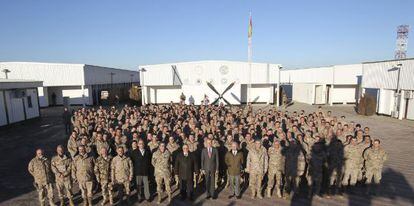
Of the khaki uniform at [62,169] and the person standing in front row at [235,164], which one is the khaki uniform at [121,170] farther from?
the person standing in front row at [235,164]

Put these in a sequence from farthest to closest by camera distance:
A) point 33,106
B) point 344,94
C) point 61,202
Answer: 1. point 344,94
2. point 33,106
3. point 61,202

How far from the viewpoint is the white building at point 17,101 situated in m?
19.3

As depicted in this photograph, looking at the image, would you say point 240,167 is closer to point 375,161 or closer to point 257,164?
point 257,164

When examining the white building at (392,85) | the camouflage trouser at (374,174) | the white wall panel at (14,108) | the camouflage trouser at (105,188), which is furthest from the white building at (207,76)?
the camouflage trouser at (105,188)

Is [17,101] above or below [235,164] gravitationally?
above

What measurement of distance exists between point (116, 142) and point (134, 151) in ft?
6.21

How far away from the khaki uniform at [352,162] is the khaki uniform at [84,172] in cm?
763

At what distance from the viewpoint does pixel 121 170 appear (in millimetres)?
7133

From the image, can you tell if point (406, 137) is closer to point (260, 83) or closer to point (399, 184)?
point (399, 184)

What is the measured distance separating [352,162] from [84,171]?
26.1 ft

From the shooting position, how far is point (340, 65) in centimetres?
3309

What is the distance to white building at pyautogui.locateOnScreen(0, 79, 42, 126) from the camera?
19344 mm

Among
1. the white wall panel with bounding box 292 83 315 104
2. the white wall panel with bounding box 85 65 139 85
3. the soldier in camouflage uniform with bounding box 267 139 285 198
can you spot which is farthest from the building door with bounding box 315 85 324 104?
the white wall panel with bounding box 85 65 139 85

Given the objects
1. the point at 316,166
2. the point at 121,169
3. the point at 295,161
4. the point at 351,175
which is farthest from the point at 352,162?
the point at 121,169
